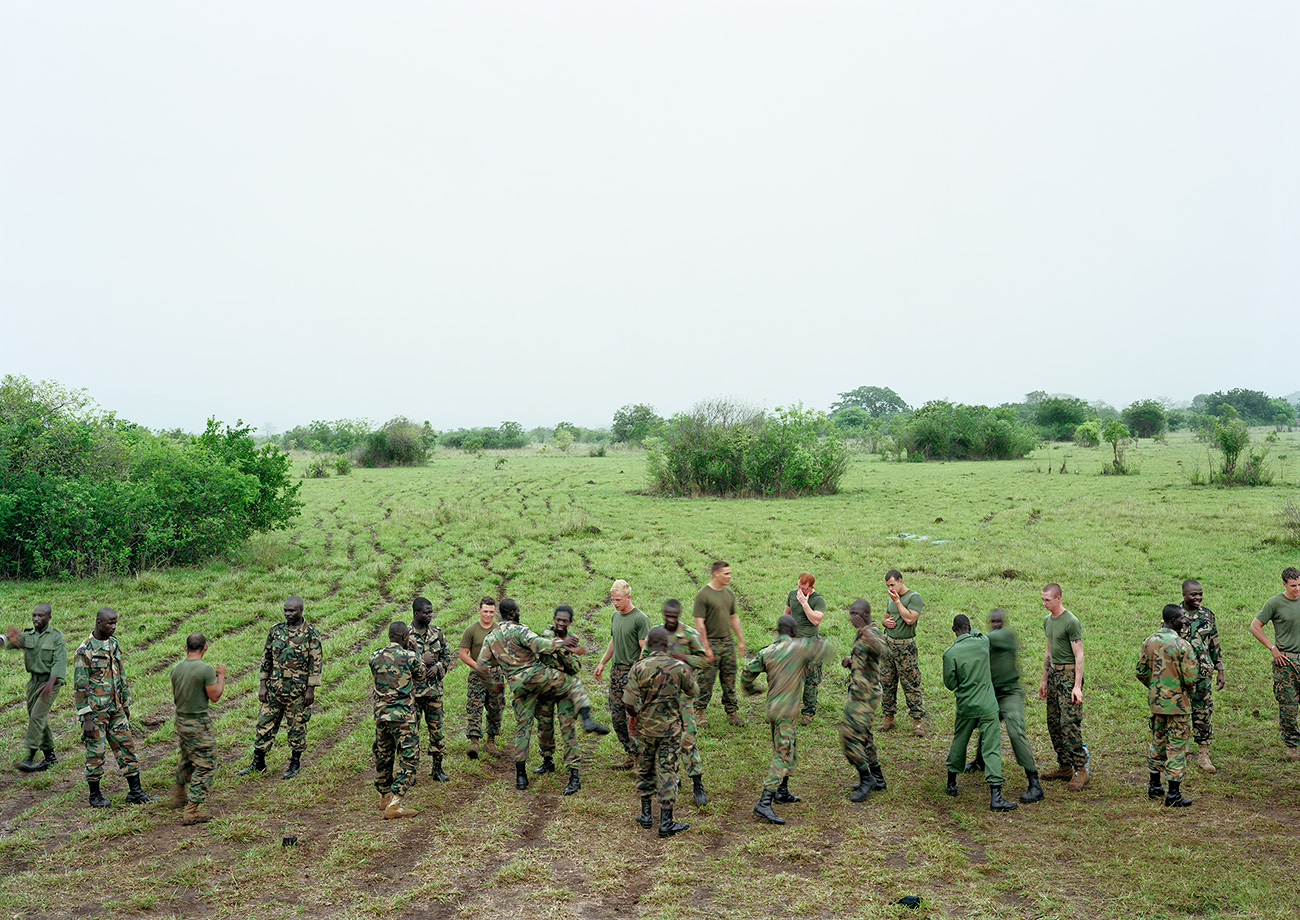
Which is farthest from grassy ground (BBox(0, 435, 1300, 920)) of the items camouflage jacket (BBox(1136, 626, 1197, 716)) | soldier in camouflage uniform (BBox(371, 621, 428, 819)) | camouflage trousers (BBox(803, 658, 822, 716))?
camouflage jacket (BBox(1136, 626, 1197, 716))

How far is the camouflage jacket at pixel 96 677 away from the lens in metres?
8.52

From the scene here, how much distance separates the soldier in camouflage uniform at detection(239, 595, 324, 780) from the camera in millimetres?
9195

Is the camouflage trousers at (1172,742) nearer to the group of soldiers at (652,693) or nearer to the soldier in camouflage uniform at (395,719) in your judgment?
the group of soldiers at (652,693)

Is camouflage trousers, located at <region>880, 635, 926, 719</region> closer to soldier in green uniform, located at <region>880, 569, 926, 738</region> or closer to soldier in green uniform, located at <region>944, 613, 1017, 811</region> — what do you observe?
soldier in green uniform, located at <region>880, 569, 926, 738</region>

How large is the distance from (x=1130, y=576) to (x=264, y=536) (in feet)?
83.5

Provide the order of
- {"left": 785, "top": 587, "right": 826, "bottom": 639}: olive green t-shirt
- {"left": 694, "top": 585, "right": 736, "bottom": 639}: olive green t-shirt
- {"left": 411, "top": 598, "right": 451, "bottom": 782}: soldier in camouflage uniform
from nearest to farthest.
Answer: {"left": 411, "top": 598, "right": 451, "bottom": 782}: soldier in camouflage uniform
{"left": 785, "top": 587, "right": 826, "bottom": 639}: olive green t-shirt
{"left": 694, "top": 585, "right": 736, "bottom": 639}: olive green t-shirt

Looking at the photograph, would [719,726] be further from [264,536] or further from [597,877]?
[264,536]

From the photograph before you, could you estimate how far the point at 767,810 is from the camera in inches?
318

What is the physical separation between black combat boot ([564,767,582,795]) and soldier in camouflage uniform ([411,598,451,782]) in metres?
1.59

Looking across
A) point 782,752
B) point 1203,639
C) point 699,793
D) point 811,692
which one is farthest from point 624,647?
point 1203,639

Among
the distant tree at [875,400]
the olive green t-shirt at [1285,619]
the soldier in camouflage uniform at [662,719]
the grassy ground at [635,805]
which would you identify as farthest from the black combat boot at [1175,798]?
the distant tree at [875,400]

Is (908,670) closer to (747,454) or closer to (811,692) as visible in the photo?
(811,692)

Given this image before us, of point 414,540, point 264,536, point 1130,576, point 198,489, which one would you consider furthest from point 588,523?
point 1130,576

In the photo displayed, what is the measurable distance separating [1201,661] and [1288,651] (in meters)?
1.47
